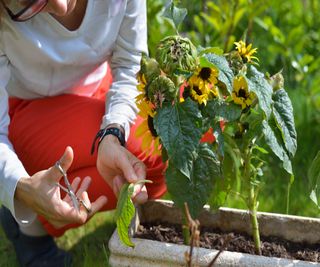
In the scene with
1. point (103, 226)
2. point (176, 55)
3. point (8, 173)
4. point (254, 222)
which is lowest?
point (103, 226)

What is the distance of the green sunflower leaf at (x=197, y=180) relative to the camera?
53.8 inches

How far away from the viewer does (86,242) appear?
2018 mm

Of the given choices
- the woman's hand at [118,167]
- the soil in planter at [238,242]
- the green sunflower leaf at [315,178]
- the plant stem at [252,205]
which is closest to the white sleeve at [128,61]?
the woman's hand at [118,167]

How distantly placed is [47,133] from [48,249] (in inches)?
13.4

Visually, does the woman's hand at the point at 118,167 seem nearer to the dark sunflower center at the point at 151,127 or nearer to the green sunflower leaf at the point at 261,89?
the dark sunflower center at the point at 151,127

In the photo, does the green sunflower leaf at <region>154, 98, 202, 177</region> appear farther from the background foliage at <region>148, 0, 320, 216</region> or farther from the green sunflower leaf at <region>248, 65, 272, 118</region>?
the background foliage at <region>148, 0, 320, 216</region>

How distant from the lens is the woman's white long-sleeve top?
1700 millimetres

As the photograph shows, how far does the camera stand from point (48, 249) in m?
1.92

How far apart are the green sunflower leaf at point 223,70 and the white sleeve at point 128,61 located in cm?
46

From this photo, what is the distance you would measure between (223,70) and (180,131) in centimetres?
14

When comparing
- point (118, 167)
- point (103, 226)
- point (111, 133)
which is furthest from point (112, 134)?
point (103, 226)

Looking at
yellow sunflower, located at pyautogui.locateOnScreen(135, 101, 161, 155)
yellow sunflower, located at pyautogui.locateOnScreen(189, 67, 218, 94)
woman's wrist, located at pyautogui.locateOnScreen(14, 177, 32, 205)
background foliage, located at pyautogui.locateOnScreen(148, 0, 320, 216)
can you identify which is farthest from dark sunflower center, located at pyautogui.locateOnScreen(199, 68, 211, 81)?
background foliage, located at pyautogui.locateOnScreen(148, 0, 320, 216)

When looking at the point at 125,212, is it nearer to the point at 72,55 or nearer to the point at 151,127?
the point at 151,127

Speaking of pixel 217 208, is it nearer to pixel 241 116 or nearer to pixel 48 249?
pixel 241 116
